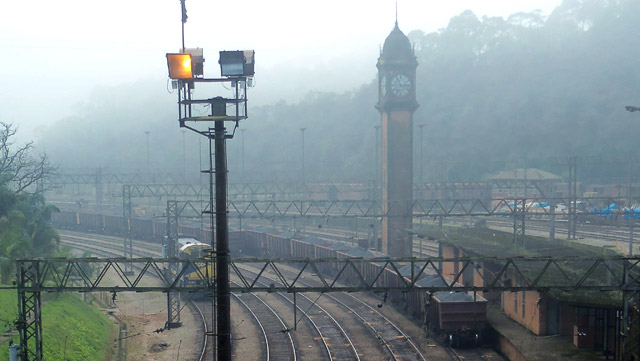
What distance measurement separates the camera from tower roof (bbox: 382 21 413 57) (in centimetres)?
4300

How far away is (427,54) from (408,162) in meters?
65.8

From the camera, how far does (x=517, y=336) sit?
76.8ft

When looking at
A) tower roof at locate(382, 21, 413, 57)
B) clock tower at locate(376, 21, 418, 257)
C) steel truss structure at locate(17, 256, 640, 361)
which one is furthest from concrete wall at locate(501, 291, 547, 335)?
tower roof at locate(382, 21, 413, 57)

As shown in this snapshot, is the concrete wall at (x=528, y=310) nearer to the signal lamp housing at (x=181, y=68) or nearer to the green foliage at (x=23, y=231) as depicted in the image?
the signal lamp housing at (x=181, y=68)

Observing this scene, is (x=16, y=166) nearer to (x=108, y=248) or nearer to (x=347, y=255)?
(x=108, y=248)

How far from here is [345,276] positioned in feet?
123

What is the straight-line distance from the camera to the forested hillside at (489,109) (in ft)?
257

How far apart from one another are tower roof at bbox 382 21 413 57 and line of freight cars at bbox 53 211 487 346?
14.4m

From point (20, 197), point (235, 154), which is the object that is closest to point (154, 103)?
point (235, 154)

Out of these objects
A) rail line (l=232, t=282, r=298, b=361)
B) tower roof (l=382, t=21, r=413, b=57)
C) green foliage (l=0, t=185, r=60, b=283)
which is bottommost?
rail line (l=232, t=282, r=298, b=361)

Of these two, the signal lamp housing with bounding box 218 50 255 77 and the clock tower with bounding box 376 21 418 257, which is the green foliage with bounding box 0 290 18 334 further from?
the clock tower with bounding box 376 21 418 257

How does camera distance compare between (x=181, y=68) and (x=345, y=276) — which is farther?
(x=345, y=276)

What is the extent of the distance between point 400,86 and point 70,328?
2728cm

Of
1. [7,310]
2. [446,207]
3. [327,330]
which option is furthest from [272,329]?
[446,207]
